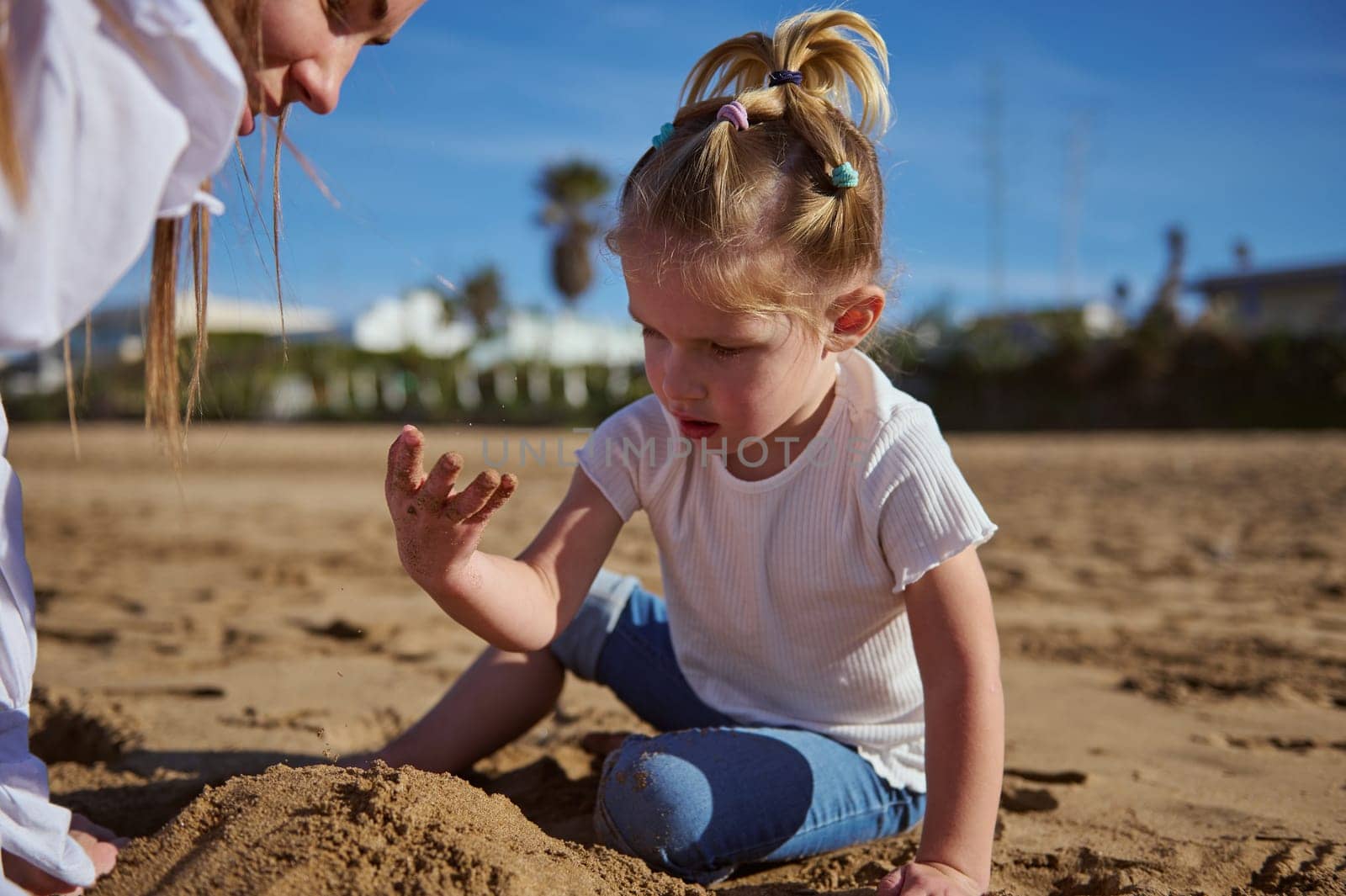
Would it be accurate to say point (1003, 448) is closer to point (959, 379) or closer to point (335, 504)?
point (959, 379)

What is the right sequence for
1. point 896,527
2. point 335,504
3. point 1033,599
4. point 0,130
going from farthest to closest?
1. point 335,504
2. point 1033,599
3. point 896,527
4. point 0,130

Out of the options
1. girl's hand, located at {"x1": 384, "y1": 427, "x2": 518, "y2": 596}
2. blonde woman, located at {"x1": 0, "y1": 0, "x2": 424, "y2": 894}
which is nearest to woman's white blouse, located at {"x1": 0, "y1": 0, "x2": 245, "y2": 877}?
blonde woman, located at {"x1": 0, "y1": 0, "x2": 424, "y2": 894}

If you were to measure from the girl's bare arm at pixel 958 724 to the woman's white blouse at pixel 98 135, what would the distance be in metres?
1.12

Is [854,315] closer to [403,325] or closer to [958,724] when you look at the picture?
[958,724]

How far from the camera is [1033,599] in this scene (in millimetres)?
3795

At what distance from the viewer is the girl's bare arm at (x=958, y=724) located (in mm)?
1460

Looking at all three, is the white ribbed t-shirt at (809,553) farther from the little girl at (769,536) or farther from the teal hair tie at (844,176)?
the teal hair tie at (844,176)

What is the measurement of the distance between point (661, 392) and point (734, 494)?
0.86 ft

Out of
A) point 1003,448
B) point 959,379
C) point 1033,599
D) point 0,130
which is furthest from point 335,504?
point 959,379

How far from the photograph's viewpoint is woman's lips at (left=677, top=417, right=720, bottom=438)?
5.38ft

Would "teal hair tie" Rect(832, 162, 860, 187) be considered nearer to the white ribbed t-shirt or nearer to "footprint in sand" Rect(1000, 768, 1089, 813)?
the white ribbed t-shirt

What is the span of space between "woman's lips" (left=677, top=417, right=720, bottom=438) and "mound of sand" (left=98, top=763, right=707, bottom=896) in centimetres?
62

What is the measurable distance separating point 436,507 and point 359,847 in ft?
1.35

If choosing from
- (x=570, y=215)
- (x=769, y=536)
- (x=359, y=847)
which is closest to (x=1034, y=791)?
(x=769, y=536)
